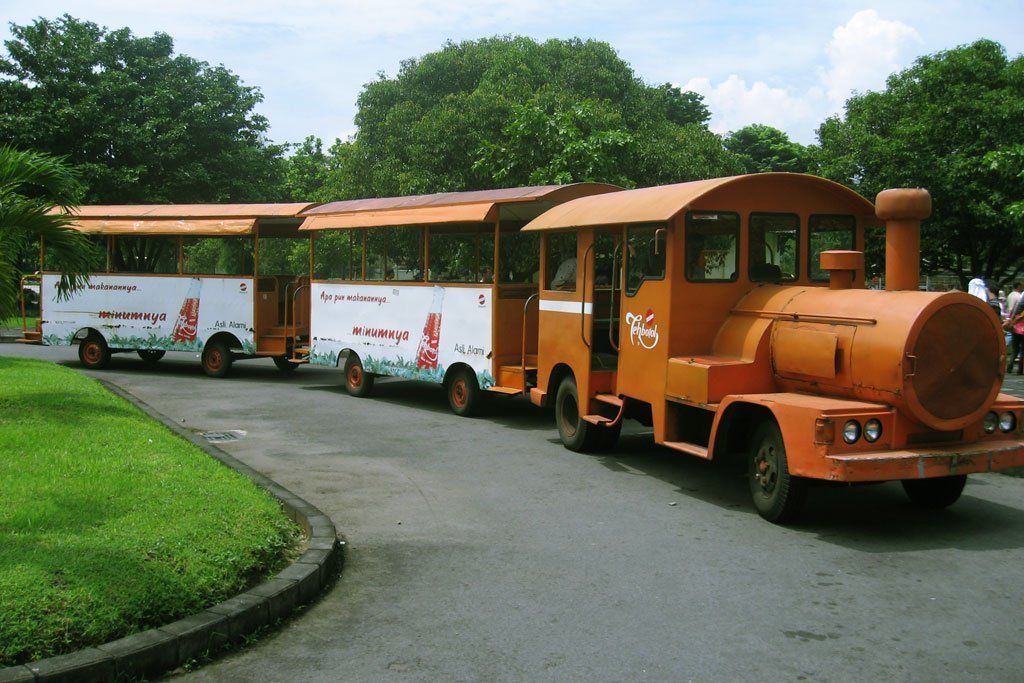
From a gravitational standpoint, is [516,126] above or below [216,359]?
above

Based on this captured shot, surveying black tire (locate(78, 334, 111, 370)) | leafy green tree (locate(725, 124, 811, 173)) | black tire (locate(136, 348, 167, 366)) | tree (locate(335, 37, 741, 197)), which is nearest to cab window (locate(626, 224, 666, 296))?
tree (locate(335, 37, 741, 197))

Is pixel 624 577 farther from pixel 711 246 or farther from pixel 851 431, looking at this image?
pixel 711 246

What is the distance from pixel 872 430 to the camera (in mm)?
6992

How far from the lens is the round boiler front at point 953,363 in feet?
22.8

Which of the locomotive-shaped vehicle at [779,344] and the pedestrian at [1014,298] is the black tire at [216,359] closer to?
the locomotive-shaped vehicle at [779,344]

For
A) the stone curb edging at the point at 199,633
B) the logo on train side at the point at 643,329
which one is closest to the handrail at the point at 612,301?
the logo on train side at the point at 643,329

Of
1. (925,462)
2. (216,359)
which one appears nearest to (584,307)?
(925,462)

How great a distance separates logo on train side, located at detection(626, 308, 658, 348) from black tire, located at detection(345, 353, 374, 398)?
257 inches

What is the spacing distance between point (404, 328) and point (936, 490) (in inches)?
319

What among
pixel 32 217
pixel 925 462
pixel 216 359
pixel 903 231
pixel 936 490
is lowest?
pixel 936 490

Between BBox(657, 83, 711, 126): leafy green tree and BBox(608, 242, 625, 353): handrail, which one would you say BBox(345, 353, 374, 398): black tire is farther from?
BBox(657, 83, 711, 126): leafy green tree

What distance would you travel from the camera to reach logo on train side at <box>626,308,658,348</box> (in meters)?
9.04

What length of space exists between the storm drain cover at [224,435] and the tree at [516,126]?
870cm

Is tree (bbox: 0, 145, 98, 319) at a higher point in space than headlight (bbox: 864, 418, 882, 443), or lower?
higher
